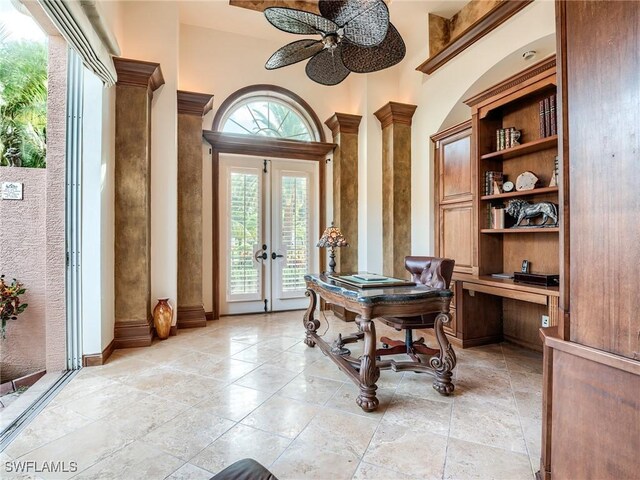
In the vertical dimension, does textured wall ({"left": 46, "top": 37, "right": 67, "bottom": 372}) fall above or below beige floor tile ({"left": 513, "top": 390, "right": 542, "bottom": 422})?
above

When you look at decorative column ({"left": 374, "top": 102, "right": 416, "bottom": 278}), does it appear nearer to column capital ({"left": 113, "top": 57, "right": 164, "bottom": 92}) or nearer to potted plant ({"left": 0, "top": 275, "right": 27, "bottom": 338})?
column capital ({"left": 113, "top": 57, "right": 164, "bottom": 92})

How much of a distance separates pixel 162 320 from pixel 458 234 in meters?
3.66

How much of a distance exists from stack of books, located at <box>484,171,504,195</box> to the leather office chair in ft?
3.77

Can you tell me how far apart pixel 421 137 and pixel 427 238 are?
4.82 feet

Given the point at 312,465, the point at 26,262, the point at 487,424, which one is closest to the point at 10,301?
the point at 26,262

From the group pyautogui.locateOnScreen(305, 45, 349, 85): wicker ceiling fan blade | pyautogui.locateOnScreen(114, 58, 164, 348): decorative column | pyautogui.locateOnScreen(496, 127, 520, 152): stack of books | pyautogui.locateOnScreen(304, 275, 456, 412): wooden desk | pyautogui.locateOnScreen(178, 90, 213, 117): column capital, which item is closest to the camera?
pyautogui.locateOnScreen(304, 275, 456, 412): wooden desk

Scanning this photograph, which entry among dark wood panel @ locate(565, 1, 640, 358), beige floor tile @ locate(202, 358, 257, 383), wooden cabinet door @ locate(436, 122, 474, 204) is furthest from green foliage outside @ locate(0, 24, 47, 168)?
wooden cabinet door @ locate(436, 122, 474, 204)

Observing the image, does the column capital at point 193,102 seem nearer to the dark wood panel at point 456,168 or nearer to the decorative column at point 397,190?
the decorative column at point 397,190

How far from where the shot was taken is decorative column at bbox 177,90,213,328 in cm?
417

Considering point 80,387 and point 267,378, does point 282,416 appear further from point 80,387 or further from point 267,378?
point 80,387

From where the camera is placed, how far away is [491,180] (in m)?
3.47

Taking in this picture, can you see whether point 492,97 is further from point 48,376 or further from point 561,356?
point 48,376

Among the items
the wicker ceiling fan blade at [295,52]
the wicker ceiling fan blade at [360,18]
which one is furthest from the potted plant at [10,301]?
the wicker ceiling fan blade at [360,18]

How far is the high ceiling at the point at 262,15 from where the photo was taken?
13.4 ft
